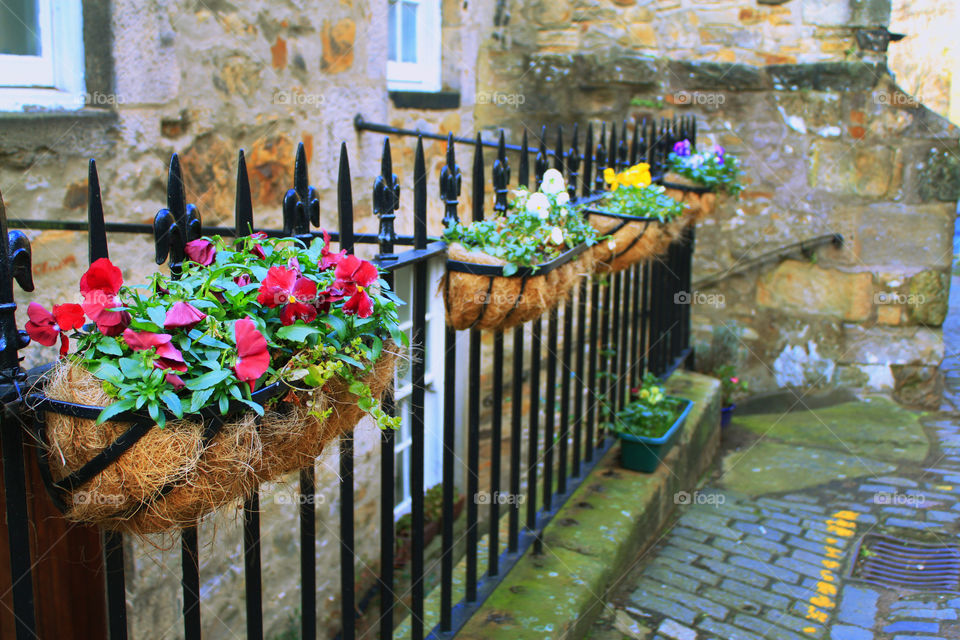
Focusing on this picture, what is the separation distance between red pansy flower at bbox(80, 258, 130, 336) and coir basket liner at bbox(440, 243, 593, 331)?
107 cm

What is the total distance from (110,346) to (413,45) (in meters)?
4.54

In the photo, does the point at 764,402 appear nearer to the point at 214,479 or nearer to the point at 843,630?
the point at 843,630

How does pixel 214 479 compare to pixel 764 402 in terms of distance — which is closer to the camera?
pixel 214 479

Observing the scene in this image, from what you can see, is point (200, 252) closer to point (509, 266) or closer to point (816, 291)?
point (509, 266)

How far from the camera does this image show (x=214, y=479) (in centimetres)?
125

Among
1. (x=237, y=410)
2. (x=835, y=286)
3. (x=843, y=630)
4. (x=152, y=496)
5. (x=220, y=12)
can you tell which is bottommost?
(x=843, y=630)

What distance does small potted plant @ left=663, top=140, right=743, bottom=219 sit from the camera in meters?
4.51

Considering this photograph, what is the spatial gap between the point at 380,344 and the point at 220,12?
2.61 m

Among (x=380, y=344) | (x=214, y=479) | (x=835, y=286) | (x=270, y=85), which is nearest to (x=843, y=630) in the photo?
(x=380, y=344)

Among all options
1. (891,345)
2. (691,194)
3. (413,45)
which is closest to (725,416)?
(891,345)

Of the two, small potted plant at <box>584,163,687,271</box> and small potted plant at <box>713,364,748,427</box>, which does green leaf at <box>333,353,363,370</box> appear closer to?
small potted plant at <box>584,163,687,271</box>

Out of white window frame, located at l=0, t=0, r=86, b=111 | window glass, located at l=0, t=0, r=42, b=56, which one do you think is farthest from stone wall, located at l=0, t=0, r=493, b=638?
window glass, located at l=0, t=0, r=42, b=56

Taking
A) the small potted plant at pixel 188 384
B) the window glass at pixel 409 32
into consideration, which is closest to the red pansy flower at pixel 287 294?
the small potted plant at pixel 188 384

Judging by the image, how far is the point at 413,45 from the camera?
5.38m
